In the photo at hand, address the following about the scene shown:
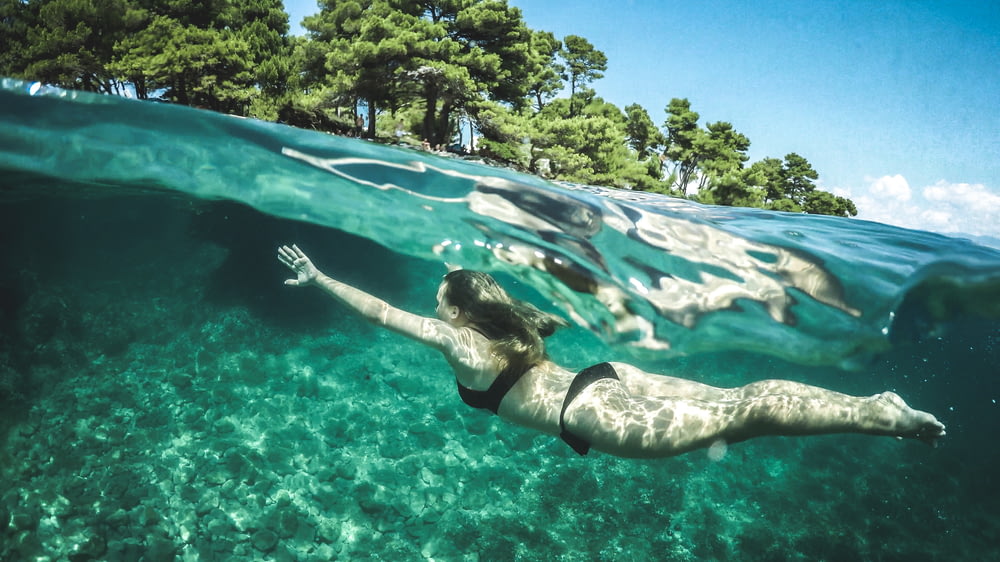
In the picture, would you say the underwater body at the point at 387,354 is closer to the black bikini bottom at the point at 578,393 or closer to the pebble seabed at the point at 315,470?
the pebble seabed at the point at 315,470

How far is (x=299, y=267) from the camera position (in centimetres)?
575

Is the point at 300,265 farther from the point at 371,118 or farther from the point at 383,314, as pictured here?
the point at 371,118

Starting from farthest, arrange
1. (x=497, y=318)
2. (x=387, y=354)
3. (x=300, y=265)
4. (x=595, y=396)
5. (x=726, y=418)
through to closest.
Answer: (x=387, y=354)
(x=300, y=265)
(x=497, y=318)
(x=595, y=396)
(x=726, y=418)

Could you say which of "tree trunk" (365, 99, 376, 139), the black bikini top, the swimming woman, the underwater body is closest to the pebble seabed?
the underwater body

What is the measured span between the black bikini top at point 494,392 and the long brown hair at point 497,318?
0.39ft

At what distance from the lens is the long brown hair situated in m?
5.29

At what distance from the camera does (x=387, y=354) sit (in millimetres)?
13656

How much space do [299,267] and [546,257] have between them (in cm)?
477

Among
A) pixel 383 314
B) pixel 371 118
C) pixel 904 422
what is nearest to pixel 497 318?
pixel 383 314

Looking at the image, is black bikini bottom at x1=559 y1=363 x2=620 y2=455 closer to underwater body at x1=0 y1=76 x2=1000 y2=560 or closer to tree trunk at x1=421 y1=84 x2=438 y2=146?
underwater body at x1=0 y1=76 x2=1000 y2=560

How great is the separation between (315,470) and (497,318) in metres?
6.80

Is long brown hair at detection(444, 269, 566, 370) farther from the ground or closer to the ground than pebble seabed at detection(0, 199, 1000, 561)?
farther from the ground

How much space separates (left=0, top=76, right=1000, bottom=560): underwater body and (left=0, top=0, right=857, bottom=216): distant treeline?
953cm

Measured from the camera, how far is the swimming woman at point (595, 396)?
4422mm
